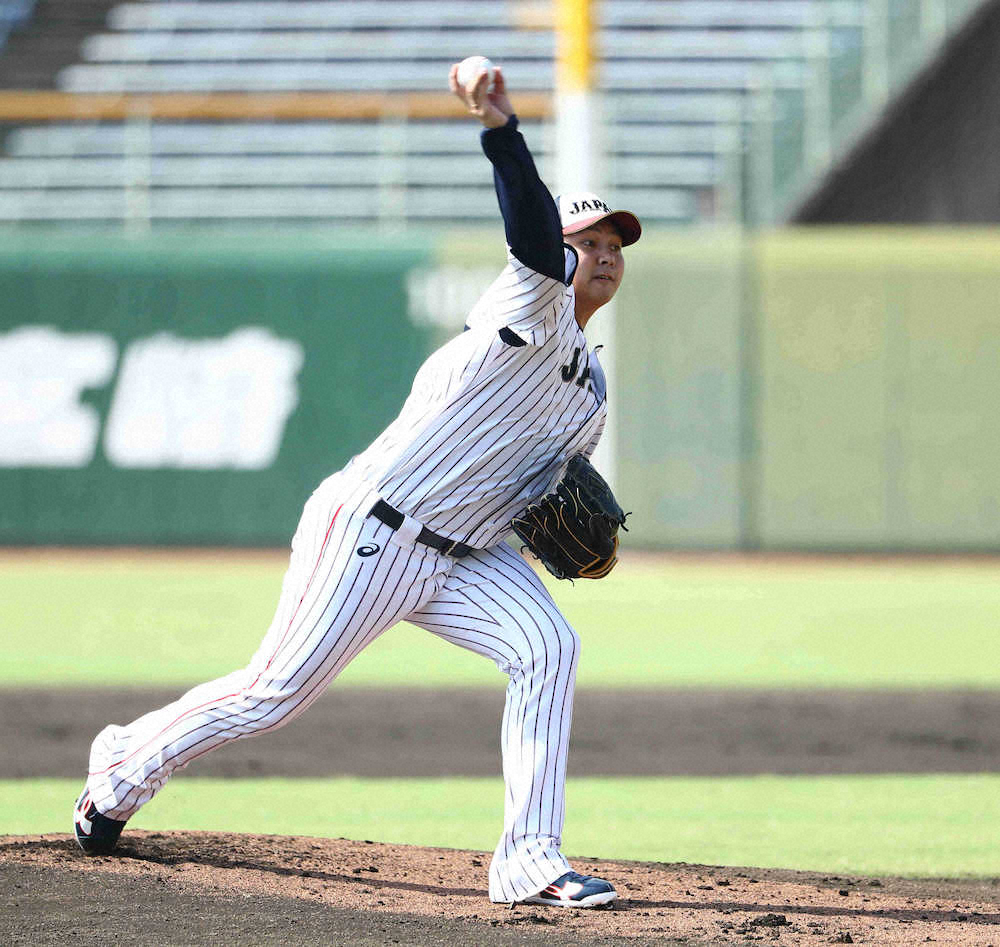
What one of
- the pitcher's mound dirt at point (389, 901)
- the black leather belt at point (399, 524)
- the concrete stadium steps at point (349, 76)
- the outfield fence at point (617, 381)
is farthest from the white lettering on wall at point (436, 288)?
the black leather belt at point (399, 524)

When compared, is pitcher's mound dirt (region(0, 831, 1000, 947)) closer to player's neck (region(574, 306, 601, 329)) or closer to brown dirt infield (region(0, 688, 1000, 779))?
player's neck (region(574, 306, 601, 329))

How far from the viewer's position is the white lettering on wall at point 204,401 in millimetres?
12320

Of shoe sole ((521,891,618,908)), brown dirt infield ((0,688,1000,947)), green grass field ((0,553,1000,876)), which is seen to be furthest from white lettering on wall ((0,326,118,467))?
shoe sole ((521,891,618,908))

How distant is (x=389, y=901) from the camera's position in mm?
3268

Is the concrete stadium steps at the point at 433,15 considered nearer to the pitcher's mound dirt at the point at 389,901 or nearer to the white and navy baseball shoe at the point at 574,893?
the pitcher's mound dirt at the point at 389,901

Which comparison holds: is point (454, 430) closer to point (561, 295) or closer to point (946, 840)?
point (561, 295)

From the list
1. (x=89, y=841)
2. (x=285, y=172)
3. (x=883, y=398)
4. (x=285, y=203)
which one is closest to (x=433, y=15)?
(x=285, y=172)

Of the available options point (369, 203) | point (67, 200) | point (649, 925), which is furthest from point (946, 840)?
point (67, 200)

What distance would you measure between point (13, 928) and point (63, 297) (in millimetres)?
10015

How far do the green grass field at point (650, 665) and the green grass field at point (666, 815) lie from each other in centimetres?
1

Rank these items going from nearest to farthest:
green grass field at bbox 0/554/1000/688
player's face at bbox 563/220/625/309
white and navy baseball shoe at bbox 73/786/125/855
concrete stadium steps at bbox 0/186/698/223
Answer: player's face at bbox 563/220/625/309
white and navy baseball shoe at bbox 73/786/125/855
green grass field at bbox 0/554/1000/688
concrete stadium steps at bbox 0/186/698/223

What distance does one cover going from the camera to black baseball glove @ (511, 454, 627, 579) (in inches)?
131

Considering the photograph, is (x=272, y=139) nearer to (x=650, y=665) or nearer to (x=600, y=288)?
(x=650, y=665)

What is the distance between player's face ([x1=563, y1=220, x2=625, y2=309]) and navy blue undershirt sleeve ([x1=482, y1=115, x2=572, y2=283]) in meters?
0.27
